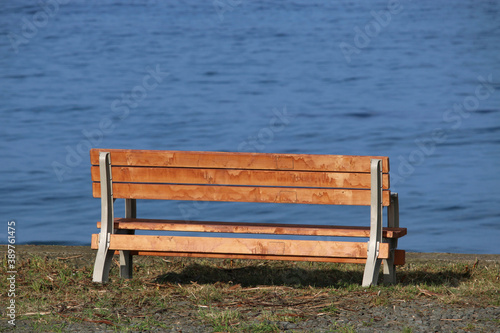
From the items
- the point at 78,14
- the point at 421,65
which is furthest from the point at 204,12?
the point at 421,65

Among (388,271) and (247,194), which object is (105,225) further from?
Result: (388,271)

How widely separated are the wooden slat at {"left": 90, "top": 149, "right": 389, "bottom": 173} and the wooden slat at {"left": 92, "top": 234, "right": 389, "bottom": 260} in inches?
17.2

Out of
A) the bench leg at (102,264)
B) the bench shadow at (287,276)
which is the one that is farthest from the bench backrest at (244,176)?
the bench shadow at (287,276)

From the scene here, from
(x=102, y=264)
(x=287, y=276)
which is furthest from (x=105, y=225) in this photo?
(x=287, y=276)

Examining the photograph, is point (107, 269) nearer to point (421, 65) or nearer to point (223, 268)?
point (223, 268)

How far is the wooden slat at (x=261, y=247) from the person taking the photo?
486 cm

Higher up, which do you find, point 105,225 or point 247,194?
point 247,194

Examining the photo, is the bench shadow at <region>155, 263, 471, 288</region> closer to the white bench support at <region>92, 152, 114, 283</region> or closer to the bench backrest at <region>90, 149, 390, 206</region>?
the white bench support at <region>92, 152, 114, 283</region>

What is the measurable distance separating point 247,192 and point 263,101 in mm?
14632

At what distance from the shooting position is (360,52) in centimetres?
2942

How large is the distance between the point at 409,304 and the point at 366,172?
822 millimetres

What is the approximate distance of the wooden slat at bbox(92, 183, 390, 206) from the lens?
4934mm

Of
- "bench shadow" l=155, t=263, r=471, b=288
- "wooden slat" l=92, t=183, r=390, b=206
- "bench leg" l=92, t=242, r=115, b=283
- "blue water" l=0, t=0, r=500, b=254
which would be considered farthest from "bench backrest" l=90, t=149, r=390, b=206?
"blue water" l=0, t=0, r=500, b=254

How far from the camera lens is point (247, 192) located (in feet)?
16.5
